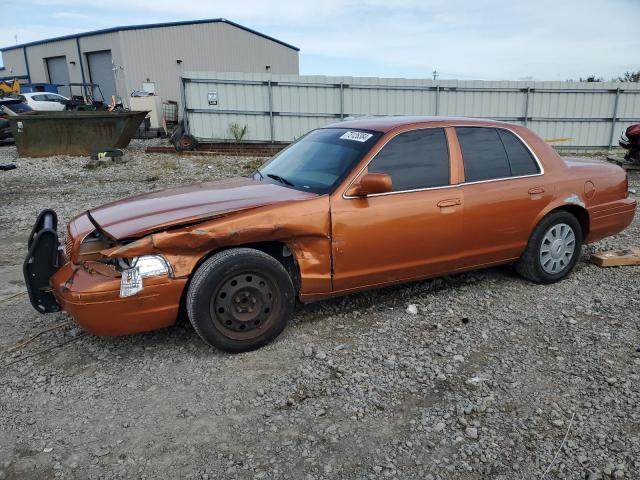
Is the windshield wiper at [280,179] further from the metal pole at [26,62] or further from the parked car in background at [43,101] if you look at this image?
the metal pole at [26,62]

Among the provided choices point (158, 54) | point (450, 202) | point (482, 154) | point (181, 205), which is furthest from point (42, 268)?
point (158, 54)

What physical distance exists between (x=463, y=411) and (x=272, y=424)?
110cm

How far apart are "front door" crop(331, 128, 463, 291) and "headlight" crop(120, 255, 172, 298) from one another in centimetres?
125

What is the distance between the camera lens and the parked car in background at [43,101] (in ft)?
69.2

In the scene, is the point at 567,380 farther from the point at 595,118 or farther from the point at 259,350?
the point at 595,118

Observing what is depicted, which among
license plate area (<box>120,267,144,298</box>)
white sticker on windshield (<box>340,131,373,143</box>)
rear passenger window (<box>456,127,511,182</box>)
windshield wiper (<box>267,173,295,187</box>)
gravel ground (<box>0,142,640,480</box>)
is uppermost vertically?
white sticker on windshield (<box>340,131,373,143</box>)

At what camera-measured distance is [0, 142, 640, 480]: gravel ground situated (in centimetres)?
250

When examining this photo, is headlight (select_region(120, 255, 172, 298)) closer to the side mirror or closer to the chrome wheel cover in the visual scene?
the side mirror

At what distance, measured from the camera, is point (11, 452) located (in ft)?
8.43

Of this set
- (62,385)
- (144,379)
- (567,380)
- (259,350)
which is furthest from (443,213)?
(62,385)

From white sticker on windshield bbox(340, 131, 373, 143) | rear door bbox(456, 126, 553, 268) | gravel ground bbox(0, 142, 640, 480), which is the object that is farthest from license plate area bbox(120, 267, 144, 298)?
rear door bbox(456, 126, 553, 268)

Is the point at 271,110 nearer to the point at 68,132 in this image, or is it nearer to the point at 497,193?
the point at 68,132

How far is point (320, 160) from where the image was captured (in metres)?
4.12

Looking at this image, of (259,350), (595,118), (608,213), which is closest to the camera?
(259,350)
